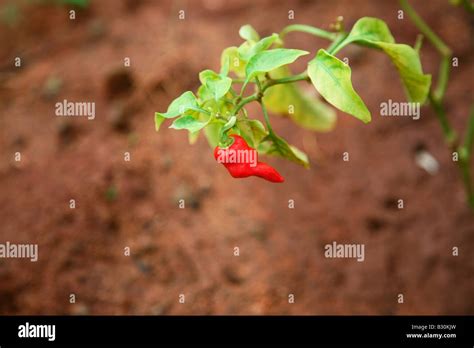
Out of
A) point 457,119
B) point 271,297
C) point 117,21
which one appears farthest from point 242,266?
point 117,21

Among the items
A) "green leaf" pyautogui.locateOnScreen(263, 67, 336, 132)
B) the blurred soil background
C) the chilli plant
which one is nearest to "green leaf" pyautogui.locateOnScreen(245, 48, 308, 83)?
the chilli plant

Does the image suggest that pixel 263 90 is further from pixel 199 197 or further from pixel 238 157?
pixel 199 197

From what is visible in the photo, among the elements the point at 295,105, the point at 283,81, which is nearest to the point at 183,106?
the point at 283,81

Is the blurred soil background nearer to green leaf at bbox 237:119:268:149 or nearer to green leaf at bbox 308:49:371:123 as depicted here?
green leaf at bbox 237:119:268:149

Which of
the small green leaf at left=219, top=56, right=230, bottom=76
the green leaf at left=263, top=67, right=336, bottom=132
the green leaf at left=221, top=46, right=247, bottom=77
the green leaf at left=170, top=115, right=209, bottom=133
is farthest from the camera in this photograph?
the green leaf at left=263, top=67, right=336, bottom=132

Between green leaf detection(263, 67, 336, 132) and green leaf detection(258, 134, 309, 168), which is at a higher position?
green leaf detection(263, 67, 336, 132)
